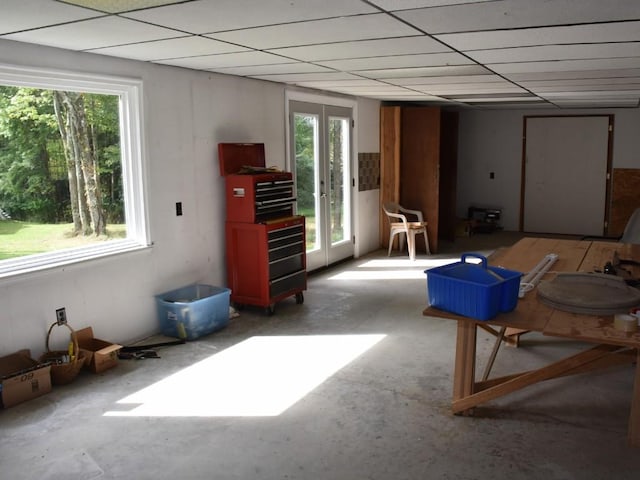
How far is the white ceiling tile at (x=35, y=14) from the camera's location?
8.07 ft

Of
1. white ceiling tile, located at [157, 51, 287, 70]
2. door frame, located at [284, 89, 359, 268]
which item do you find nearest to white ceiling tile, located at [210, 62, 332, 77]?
white ceiling tile, located at [157, 51, 287, 70]

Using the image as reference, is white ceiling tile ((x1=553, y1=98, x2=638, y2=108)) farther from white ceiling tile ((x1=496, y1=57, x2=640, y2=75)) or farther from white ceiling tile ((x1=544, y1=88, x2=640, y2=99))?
white ceiling tile ((x1=496, y1=57, x2=640, y2=75))

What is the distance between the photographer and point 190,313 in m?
4.43

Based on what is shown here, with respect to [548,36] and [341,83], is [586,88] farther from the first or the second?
[548,36]

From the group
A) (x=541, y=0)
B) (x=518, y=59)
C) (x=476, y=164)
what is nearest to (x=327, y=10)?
(x=541, y=0)

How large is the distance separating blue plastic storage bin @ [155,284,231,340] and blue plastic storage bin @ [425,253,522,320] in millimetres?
2210

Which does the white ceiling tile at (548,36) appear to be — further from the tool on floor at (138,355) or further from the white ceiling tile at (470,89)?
the tool on floor at (138,355)

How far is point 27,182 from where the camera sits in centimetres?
380

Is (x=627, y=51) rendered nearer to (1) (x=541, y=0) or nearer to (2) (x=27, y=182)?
(1) (x=541, y=0)

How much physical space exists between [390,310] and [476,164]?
5.50 meters

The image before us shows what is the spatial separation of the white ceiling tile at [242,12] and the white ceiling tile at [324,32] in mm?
114

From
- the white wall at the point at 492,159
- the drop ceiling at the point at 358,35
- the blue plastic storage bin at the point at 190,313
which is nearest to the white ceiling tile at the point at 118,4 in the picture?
the drop ceiling at the point at 358,35

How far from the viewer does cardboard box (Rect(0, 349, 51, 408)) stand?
10.9 feet

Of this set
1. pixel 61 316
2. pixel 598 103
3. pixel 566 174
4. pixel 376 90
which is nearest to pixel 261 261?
pixel 61 316
